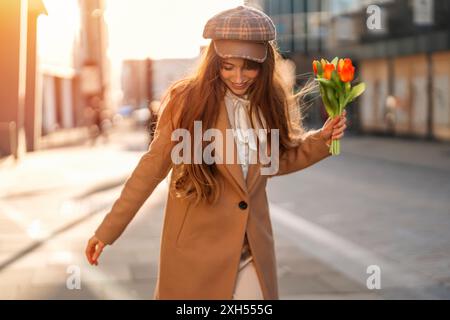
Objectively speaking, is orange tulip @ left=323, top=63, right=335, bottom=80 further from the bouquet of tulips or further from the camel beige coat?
the camel beige coat

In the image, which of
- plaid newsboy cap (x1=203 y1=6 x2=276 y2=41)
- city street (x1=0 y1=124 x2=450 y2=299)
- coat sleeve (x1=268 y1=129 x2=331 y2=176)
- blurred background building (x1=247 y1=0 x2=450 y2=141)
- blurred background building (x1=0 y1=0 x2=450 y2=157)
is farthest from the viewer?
blurred background building (x1=247 y1=0 x2=450 y2=141)

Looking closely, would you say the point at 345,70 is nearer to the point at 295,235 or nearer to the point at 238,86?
the point at 238,86

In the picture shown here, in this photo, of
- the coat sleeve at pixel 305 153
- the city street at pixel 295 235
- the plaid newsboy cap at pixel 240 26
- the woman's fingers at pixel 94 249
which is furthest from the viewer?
the city street at pixel 295 235

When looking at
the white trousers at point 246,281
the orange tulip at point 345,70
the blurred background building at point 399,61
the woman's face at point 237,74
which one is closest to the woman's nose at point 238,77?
the woman's face at point 237,74

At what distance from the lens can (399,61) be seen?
33938mm

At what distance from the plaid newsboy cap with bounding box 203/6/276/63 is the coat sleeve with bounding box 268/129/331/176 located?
45cm

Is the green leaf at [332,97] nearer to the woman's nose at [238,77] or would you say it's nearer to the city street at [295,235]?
the woman's nose at [238,77]

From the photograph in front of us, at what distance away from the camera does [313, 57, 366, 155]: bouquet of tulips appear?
11.5ft

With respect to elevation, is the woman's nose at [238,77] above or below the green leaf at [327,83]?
above

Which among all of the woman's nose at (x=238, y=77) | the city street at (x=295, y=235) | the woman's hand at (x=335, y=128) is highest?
the woman's nose at (x=238, y=77)

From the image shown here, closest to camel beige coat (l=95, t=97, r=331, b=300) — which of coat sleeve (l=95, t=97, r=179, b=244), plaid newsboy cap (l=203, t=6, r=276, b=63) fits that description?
coat sleeve (l=95, t=97, r=179, b=244)

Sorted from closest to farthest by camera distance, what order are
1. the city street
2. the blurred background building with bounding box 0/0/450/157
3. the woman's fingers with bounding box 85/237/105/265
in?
the woman's fingers with bounding box 85/237/105/265 → the city street → the blurred background building with bounding box 0/0/450/157

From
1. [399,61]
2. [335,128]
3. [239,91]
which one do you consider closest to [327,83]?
[335,128]

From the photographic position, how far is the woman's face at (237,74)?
3479 millimetres
